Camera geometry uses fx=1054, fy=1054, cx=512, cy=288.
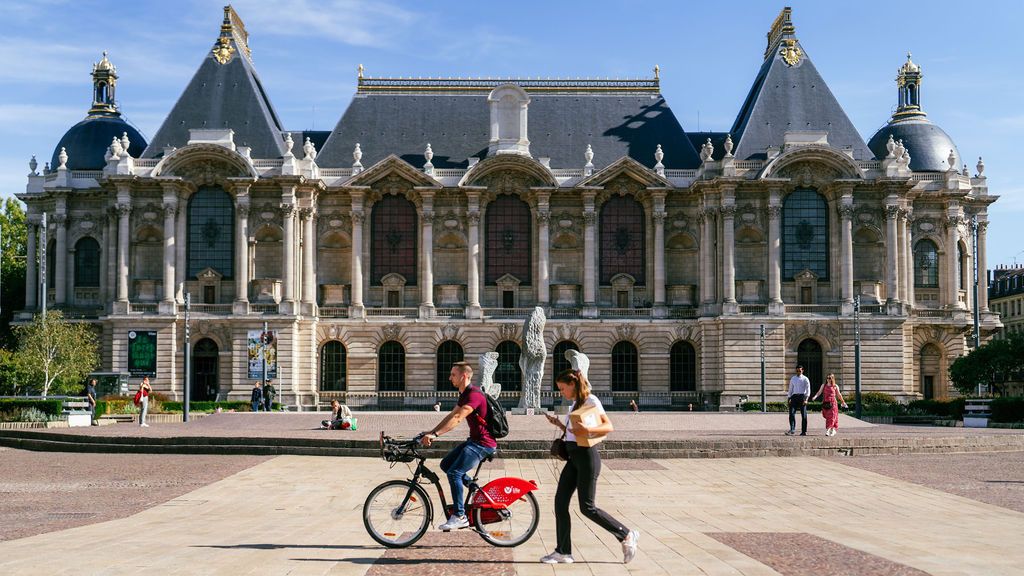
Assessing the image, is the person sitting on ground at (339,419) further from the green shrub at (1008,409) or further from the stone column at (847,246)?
the stone column at (847,246)

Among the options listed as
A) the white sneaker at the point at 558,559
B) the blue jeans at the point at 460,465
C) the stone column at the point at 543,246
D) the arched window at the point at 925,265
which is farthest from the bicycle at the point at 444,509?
the arched window at the point at 925,265

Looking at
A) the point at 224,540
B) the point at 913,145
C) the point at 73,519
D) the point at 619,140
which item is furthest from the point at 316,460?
the point at 913,145

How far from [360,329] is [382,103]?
16.1 m

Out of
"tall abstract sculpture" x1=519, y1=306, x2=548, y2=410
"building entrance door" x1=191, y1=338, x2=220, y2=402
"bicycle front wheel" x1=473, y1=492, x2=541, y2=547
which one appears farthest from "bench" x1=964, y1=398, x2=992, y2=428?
"building entrance door" x1=191, y1=338, x2=220, y2=402

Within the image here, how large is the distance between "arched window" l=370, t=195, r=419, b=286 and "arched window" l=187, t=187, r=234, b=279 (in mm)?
8674

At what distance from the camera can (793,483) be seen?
72.2ft

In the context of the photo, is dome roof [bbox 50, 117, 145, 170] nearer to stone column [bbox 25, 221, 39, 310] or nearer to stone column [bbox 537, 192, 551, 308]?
stone column [bbox 25, 221, 39, 310]

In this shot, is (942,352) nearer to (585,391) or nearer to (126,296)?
(126,296)

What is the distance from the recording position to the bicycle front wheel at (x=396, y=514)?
526 inches

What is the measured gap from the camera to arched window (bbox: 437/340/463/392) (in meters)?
64.4

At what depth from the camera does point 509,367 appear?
64.5 metres

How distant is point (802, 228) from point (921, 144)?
1270 cm

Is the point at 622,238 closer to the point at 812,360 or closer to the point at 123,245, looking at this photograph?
the point at 812,360

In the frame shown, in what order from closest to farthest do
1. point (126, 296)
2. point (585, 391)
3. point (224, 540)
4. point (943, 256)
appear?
point (585, 391)
point (224, 540)
point (126, 296)
point (943, 256)
